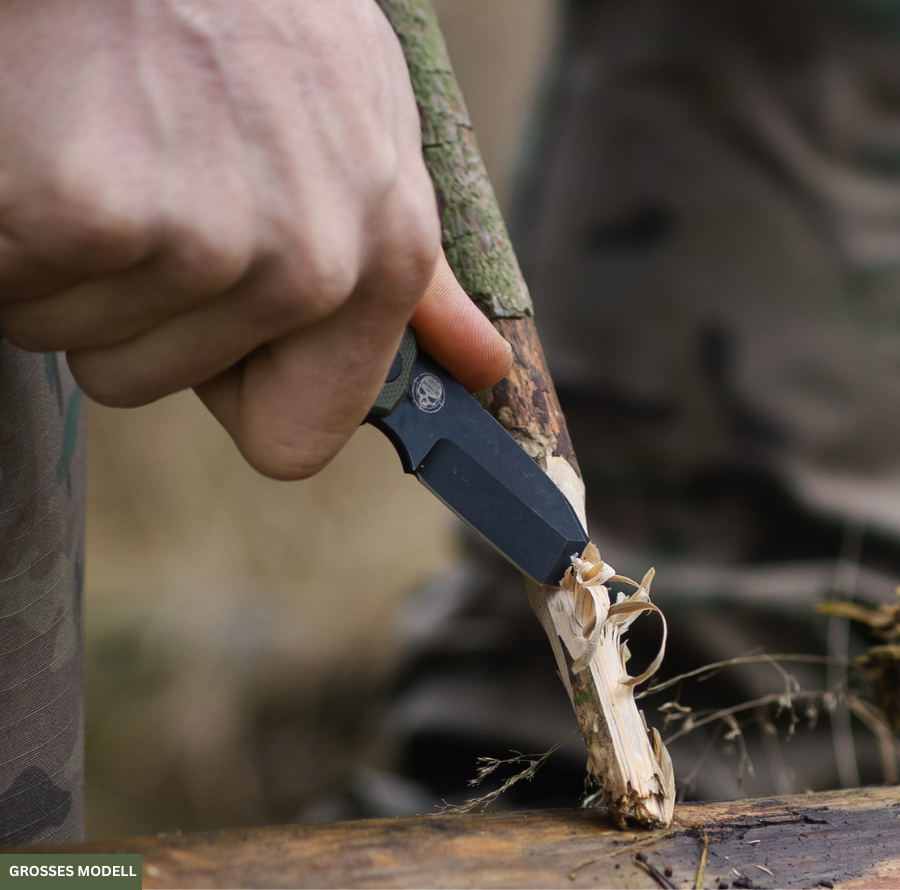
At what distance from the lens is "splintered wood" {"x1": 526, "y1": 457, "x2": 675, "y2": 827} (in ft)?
2.54

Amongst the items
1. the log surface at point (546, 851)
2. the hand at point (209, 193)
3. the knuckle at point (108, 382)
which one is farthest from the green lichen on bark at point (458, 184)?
the log surface at point (546, 851)

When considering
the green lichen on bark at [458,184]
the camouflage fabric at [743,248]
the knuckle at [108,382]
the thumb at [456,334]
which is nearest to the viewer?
the knuckle at [108,382]

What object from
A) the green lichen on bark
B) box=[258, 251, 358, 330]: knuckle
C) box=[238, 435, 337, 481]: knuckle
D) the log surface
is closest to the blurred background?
the log surface

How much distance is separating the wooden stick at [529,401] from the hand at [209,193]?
272mm

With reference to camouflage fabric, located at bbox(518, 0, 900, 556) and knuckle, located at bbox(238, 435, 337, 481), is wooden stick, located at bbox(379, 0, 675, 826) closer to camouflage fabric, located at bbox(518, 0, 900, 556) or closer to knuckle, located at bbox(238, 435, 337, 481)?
knuckle, located at bbox(238, 435, 337, 481)

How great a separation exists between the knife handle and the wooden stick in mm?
142

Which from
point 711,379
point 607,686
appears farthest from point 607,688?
point 711,379

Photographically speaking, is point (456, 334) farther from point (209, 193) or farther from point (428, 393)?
point (209, 193)

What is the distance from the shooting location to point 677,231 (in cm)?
173

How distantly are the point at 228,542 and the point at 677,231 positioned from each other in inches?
110

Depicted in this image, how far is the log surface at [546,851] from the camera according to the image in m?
0.65

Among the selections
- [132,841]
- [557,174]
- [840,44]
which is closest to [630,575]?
[557,174]

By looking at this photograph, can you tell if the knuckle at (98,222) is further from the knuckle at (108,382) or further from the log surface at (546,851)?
the log surface at (546,851)

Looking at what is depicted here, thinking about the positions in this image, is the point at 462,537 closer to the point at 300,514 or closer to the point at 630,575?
the point at 630,575
